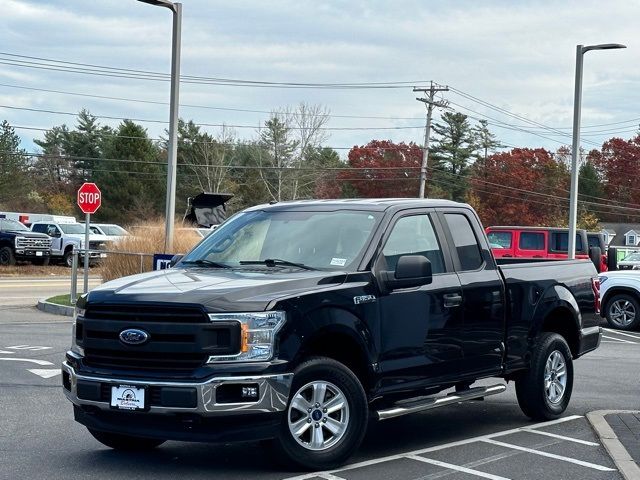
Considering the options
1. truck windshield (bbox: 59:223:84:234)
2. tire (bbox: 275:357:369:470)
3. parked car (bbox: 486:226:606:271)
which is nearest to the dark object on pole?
truck windshield (bbox: 59:223:84:234)

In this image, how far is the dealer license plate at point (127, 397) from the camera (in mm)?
6965

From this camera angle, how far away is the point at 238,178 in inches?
3125

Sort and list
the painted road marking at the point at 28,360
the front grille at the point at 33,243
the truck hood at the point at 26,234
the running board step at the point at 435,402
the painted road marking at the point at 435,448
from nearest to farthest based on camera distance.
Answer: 1. the painted road marking at the point at 435,448
2. the running board step at the point at 435,402
3. the painted road marking at the point at 28,360
4. the front grille at the point at 33,243
5. the truck hood at the point at 26,234

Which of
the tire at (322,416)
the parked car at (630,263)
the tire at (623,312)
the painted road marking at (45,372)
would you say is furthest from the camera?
the parked car at (630,263)

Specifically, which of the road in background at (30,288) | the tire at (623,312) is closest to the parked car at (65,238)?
the road in background at (30,288)

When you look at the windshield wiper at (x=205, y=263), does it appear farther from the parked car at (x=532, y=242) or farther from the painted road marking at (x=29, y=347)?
the parked car at (x=532, y=242)

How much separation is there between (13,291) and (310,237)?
2233 cm

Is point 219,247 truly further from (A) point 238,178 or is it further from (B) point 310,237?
(A) point 238,178

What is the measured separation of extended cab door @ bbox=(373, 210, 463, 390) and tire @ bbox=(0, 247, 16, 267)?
35119 mm

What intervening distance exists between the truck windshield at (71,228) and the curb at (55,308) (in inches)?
803

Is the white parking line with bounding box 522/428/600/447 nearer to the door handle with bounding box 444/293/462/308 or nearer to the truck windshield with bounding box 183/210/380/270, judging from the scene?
the door handle with bounding box 444/293/462/308

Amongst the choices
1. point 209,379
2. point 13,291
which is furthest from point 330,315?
point 13,291

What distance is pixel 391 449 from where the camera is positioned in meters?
8.38

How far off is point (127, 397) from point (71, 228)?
3861 cm
